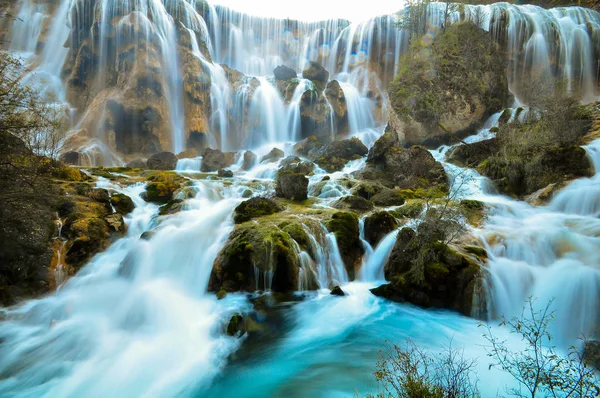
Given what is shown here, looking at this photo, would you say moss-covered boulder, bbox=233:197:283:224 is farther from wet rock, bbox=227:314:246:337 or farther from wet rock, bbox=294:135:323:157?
wet rock, bbox=294:135:323:157

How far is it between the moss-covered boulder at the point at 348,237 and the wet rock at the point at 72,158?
2024 cm

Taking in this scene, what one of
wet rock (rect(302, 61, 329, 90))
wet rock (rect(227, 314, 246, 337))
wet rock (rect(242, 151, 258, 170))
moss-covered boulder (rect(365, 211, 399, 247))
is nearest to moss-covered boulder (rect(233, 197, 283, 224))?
moss-covered boulder (rect(365, 211, 399, 247))

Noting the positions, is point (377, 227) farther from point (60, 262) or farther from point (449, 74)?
point (449, 74)

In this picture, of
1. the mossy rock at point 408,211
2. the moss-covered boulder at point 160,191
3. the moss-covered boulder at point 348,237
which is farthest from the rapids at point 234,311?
the mossy rock at point 408,211

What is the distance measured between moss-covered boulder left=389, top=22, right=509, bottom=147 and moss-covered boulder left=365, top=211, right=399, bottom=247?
15.0m

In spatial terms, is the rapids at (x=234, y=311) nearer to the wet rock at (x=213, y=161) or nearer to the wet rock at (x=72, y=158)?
the wet rock at (x=213, y=161)

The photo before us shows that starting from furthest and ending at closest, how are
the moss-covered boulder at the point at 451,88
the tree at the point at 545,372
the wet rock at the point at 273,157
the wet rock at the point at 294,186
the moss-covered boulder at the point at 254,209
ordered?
the wet rock at the point at 273,157, the moss-covered boulder at the point at 451,88, the wet rock at the point at 294,186, the moss-covered boulder at the point at 254,209, the tree at the point at 545,372

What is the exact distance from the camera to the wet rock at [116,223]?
10.8m

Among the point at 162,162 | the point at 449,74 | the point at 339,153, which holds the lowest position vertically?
the point at 162,162

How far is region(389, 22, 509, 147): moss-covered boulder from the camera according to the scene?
23.0 meters

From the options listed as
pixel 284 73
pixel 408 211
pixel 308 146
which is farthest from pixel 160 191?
pixel 284 73

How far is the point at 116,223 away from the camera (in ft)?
36.0

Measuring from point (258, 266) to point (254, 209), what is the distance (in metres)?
3.85

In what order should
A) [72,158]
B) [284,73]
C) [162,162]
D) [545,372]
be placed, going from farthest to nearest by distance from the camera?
[284,73]
[162,162]
[72,158]
[545,372]
